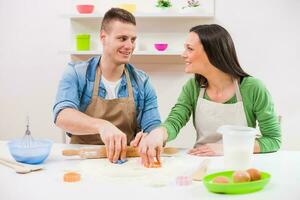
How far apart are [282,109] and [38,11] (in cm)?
198

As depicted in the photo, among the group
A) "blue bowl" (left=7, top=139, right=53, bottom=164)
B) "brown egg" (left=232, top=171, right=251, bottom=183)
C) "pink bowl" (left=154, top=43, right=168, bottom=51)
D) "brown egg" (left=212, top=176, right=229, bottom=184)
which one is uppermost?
"pink bowl" (left=154, top=43, right=168, bottom=51)

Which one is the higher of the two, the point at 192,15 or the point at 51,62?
the point at 192,15

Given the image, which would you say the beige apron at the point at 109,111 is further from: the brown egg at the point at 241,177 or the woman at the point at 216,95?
the brown egg at the point at 241,177

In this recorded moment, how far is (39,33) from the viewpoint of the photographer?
149 inches

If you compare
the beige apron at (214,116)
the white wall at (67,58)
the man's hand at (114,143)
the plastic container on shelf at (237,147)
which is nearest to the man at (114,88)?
the beige apron at (214,116)

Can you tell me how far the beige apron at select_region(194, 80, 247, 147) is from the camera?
Result: 2254 mm

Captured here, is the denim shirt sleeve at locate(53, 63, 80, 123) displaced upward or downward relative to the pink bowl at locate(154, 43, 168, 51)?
downward

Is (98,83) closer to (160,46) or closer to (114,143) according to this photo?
(114,143)

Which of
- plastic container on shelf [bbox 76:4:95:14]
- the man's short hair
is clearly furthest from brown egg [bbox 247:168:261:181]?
plastic container on shelf [bbox 76:4:95:14]

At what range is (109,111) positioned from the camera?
245 cm

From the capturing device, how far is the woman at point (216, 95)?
2209 mm

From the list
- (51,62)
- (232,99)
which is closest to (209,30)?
(232,99)

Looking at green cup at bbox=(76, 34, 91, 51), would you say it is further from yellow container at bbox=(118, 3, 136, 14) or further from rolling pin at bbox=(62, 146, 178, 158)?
rolling pin at bbox=(62, 146, 178, 158)

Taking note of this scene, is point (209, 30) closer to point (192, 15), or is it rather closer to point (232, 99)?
point (232, 99)
